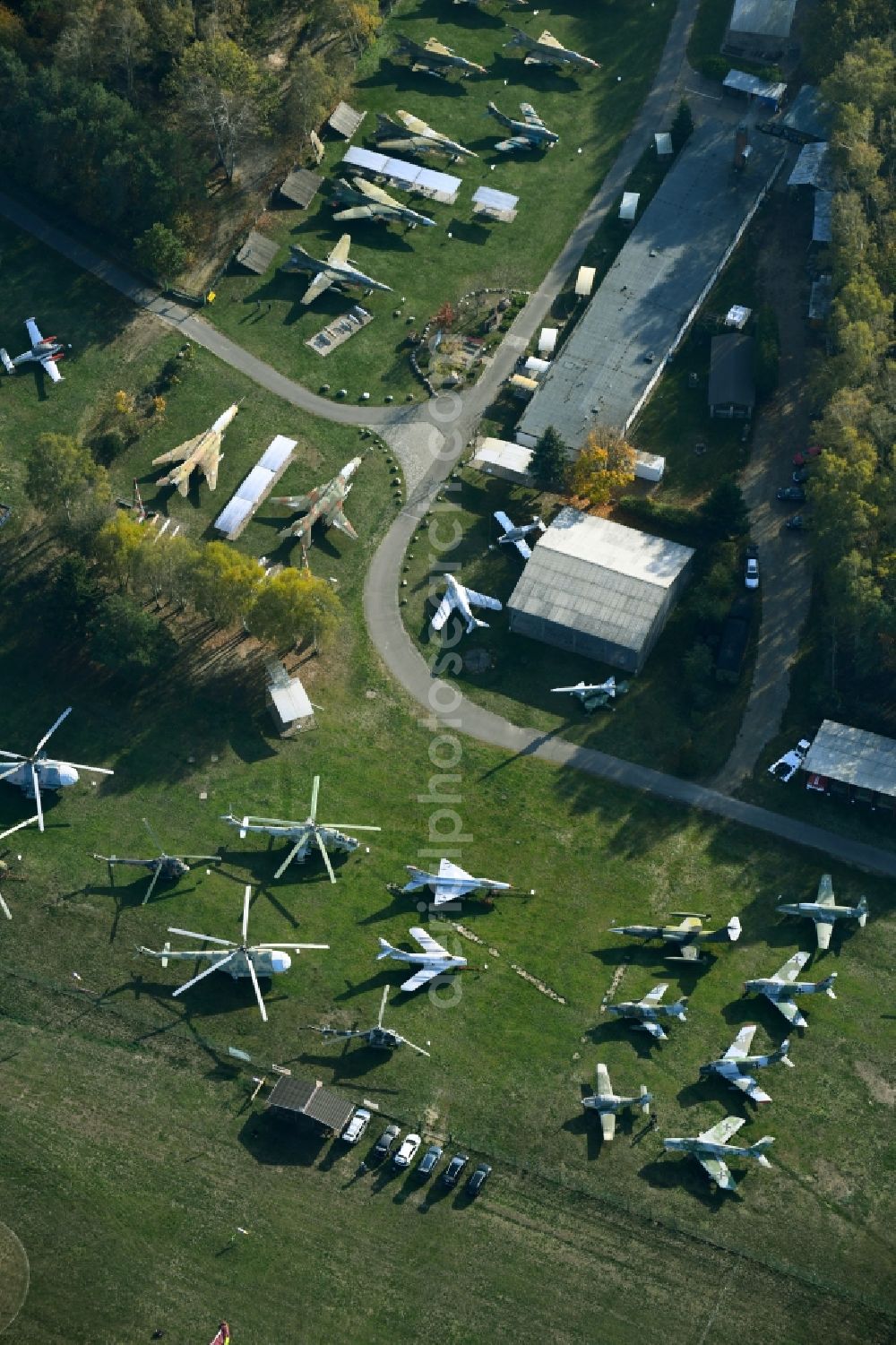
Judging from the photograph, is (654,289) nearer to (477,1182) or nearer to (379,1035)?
(379,1035)

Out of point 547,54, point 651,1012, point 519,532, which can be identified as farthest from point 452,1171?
point 547,54

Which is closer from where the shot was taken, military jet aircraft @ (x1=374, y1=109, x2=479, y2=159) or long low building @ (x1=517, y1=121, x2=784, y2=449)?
long low building @ (x1=517, y1=121, x2=784, y2=449)

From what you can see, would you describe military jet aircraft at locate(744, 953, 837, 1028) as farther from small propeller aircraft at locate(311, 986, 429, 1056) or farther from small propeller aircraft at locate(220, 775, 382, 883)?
small propeller aircraft at locate(220, 775, 382, 883)

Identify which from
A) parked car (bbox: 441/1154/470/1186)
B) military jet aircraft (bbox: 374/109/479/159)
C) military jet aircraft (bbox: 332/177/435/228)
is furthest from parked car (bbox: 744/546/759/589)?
parked car (bbox: 441/1154/470/1186)

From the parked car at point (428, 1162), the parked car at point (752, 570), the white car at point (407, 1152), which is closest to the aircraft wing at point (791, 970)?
the parked car at point (428, 1162)

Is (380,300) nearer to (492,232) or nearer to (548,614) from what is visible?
(492,232)

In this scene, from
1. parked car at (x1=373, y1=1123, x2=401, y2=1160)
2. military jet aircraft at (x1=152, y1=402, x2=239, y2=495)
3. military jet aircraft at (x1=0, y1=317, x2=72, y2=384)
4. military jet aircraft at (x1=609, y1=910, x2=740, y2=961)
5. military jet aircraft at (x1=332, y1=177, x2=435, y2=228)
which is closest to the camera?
parked car at (x1=373, y1=1123, x2=401, y2=1160)

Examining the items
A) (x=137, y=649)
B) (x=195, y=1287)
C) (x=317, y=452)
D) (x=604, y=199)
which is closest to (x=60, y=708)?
(x=137, y=649)
